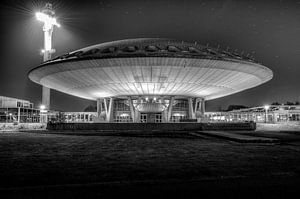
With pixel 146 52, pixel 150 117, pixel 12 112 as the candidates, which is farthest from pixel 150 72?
pixel 12 112

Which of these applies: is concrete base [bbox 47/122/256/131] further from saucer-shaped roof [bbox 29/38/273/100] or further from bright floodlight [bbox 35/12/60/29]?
bright floodlight [bbox 35/12/60/29]

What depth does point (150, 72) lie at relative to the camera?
24938 mm

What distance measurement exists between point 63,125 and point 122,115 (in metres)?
12.5

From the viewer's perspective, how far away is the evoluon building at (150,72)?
23156 millimetres

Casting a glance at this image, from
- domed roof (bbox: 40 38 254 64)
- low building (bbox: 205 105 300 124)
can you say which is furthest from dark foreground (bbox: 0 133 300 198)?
low building (bbox: 205 105 300 124)

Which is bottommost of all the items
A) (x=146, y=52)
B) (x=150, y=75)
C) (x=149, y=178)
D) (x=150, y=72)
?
(x=149, y=178)

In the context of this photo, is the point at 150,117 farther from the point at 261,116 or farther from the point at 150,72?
the point at 261,116

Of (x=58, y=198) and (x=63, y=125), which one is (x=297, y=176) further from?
(x=63, y=125)

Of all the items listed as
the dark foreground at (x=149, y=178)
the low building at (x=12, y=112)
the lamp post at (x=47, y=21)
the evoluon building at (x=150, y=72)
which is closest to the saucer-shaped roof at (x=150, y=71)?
the evoluon building at (x=150, y=72)

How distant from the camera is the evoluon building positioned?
23156 mm

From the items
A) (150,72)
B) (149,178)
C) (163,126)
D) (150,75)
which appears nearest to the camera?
(149,178)

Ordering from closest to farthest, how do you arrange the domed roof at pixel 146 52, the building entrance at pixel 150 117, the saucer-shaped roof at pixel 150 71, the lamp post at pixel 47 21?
1. the domed roof at pixel 146 52
2. the saucer-shaped roof at pixel 150 71
3. the building entrance at pixel 150 117
4. the lamp post at pixel 47 21

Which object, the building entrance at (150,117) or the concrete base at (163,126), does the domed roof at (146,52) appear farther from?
the building entrance at (150,117)

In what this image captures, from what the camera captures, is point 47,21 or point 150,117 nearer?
point 150,117
